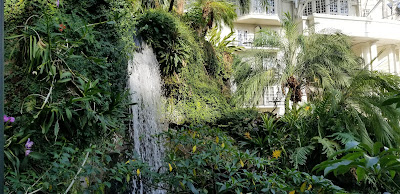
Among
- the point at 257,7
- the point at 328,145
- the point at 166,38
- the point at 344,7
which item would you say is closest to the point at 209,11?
the point at 166,38

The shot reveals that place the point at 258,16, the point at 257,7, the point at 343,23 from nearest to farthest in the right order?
the point at 343,23 → the point at 258,16 → the point at 257,7

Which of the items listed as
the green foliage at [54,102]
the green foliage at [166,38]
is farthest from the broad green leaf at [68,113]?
the green foliage at [166,38]

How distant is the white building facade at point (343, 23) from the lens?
20.2 metres

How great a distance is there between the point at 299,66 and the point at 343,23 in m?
9.00

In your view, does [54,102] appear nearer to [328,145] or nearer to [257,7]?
[328,145]

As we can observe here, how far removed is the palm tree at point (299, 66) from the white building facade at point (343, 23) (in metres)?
5.97

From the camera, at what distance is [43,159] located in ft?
12.1

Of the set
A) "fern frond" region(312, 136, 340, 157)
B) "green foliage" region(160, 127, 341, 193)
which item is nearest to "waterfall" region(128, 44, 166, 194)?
"green foliage" region(160, 127, 341, 193)

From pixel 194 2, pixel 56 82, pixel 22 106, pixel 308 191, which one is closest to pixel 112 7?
pixel 56 82

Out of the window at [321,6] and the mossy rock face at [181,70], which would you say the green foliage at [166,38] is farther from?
the window at [321,6]

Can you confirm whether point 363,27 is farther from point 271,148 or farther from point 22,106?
point 22,106

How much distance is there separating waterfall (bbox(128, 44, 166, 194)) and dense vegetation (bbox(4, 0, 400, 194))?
24 cm

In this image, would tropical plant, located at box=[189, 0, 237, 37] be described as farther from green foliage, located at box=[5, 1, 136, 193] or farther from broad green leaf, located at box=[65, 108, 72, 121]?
broad green leaf, located at box=[65, 108, 72, 121]

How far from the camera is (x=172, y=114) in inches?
322
